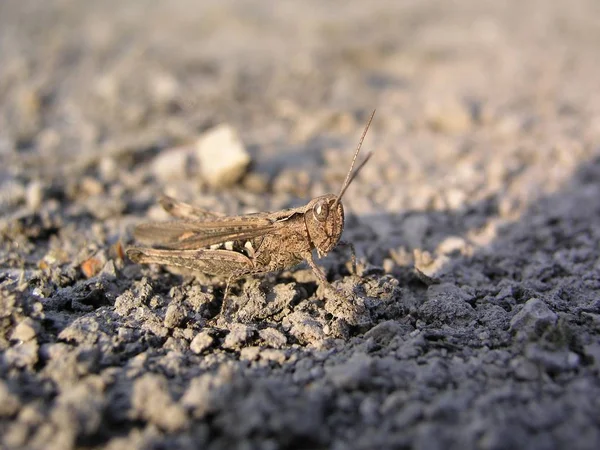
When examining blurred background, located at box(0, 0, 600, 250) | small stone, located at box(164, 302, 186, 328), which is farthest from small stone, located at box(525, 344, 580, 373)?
blurred background, located at box(0, 0, 600, 250)

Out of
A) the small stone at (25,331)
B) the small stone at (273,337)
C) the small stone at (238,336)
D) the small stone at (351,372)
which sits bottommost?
the small stone at (351,372)

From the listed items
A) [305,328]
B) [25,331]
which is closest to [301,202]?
[305,328]

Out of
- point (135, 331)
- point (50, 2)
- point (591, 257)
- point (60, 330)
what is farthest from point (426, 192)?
point (50, 2)

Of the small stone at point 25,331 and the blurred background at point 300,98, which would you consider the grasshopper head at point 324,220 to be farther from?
the small stone at point 25,331

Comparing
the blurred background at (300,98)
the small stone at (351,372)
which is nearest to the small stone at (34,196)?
the blurred background at (300,98)

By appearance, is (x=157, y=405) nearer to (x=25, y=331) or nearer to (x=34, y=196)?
(x=25, y=331)

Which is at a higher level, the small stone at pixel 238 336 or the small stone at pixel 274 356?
the small stone at pixel 238 336

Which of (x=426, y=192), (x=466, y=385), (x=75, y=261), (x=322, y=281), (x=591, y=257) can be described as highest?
(x=75, y=261)

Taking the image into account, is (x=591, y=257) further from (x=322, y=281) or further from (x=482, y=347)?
(x=322, y=281)
